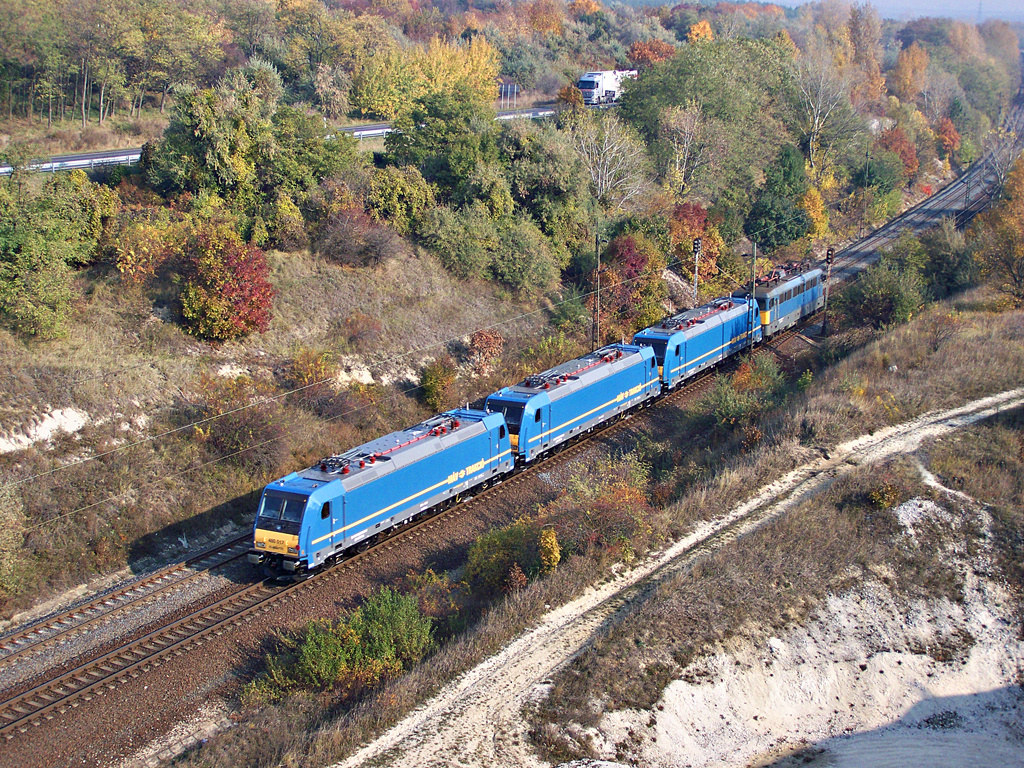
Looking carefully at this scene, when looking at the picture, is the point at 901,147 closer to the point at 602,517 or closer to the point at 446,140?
the point at 446,140

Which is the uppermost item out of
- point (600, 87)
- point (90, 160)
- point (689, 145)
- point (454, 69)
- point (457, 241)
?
point (454, 69)

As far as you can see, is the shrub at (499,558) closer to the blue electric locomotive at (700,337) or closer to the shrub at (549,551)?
the shrub at (549,551)

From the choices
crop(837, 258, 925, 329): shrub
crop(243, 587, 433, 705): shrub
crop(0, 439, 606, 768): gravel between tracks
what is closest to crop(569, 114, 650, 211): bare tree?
crop(837, 258, 925, 329): shrub

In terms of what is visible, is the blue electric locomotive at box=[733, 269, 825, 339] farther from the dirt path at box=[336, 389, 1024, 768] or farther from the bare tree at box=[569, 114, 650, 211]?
the dirt path at box=[336, 389, 1024, 768]

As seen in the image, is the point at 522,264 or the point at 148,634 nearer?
the point at 148,634

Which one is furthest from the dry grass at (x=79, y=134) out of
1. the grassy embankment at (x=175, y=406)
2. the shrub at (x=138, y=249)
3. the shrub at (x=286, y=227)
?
the grassy embankment at (x=175, y=406)

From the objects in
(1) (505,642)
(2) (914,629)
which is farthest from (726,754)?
(2) (914,629)

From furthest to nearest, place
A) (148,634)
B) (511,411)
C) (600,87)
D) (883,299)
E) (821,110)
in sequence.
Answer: (600,87) → (821,110) → (883,299) → (511,411) → (148,634)

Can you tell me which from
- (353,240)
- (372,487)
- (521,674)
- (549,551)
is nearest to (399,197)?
(353,240)
